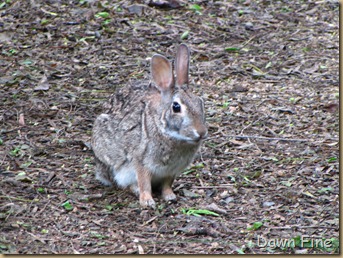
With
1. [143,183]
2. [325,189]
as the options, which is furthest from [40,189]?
[325,189]

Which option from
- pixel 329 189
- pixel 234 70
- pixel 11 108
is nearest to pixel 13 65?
pixel 11 108

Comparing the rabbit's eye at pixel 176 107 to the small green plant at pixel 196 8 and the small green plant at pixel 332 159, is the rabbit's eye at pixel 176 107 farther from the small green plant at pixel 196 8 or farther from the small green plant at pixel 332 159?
the small green plant at pixel 196 8

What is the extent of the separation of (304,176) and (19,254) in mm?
3394

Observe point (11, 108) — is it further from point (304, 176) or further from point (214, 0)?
point (214, 0)

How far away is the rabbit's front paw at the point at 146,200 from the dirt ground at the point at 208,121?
0.23 feet

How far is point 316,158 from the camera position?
836 centimetres

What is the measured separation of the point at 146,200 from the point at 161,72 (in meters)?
1.34

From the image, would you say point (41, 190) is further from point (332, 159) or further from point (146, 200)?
point (332, 159)

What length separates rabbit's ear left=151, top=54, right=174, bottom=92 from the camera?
23.9 ft

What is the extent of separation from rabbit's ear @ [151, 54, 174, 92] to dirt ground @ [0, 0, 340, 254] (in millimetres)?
1259

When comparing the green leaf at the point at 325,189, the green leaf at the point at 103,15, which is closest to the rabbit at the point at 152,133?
the green leaf at the point at 325,189

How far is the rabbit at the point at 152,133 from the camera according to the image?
276 inches

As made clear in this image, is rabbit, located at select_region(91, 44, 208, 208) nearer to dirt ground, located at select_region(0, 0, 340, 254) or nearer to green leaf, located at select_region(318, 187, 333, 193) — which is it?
dirt ground, located at select_region(0, 0, 340, 254)

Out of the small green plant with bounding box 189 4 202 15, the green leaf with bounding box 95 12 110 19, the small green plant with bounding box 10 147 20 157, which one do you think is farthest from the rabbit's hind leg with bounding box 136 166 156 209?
the small green plant with bounding box 189 4 202 15
